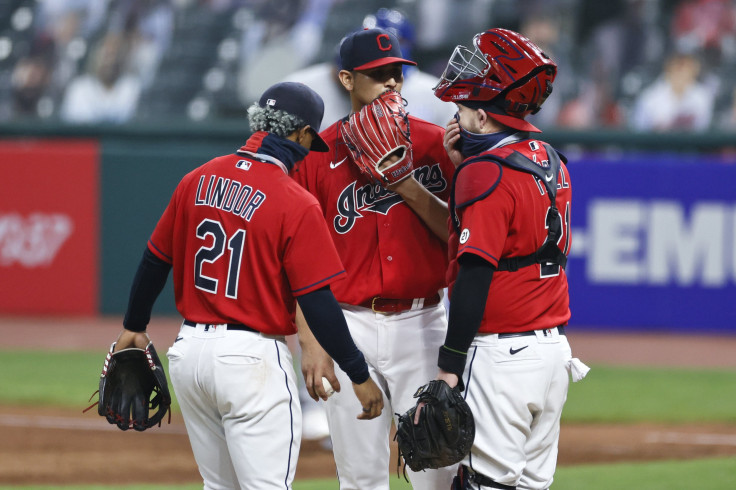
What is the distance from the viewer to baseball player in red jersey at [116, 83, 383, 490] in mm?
3357

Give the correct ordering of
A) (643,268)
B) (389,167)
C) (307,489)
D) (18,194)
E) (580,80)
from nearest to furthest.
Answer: (389,167) < (307,489) < (643,268) < (18,194) < (580,80)

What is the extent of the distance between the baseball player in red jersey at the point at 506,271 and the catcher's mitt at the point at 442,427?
0.06 meters

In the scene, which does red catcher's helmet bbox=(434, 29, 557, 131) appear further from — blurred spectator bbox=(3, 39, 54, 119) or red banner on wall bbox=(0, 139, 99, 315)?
blurred spectator bbox=(3, 39, 54, 119)

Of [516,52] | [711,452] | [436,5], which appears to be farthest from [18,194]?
[516,52]

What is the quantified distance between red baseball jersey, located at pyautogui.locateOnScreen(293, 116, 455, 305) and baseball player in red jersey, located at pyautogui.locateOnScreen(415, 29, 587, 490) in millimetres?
342

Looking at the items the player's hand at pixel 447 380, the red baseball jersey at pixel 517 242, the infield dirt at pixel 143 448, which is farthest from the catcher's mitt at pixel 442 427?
the infield dirt at pixel 143 448

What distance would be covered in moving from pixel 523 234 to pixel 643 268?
6.53m

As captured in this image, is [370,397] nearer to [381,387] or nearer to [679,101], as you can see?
[381,387]

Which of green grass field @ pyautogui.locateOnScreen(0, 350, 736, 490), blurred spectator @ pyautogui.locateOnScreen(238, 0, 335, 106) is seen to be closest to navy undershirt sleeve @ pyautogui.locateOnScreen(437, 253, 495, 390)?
green grass field @ pyautogui.locateOnScreen(0, 350, 736, 490)

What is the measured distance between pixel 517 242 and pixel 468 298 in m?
0.26

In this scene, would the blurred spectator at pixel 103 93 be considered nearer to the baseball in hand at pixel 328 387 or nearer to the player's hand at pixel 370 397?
the baseball in hand at pixel 328 387

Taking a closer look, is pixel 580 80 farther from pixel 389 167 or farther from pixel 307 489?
pixel 389 167

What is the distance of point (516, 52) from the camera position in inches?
134

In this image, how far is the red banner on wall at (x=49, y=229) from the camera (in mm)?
10273
